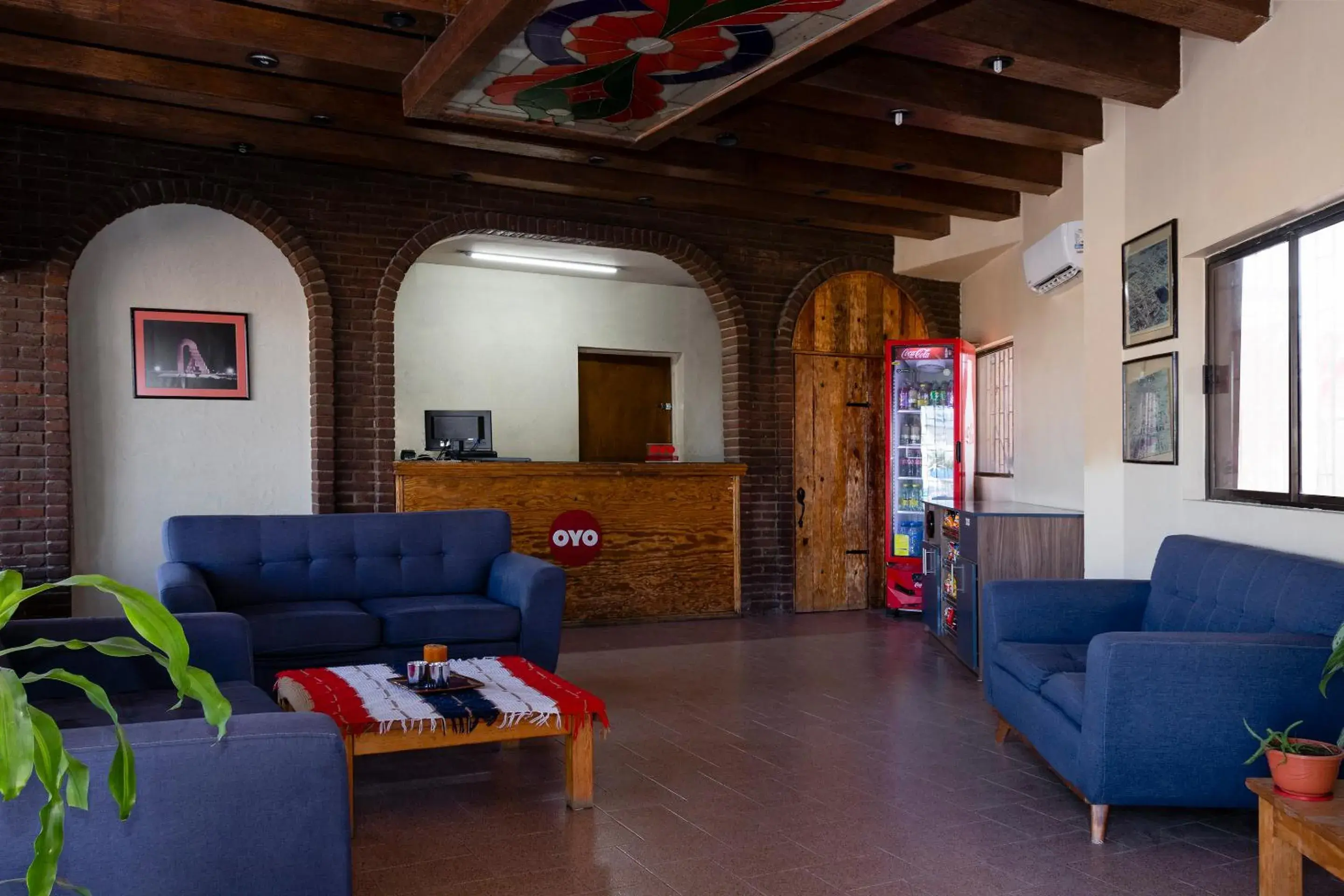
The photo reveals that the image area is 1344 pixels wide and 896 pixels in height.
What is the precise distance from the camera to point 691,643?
6781 mm

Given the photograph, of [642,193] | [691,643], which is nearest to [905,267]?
[642,193]

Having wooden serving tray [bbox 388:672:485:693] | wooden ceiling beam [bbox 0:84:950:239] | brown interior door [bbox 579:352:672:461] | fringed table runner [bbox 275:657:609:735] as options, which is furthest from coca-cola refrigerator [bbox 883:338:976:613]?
wooden serving tray [bbox 388:672:485:693]

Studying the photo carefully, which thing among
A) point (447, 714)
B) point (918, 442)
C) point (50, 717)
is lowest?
point (447, 714)

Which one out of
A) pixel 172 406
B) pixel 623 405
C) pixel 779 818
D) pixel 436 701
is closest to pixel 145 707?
pixel 436 701

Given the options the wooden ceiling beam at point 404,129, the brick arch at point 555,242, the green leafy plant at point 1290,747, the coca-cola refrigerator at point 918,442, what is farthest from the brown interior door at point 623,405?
the green leafy plant at point 1290,747

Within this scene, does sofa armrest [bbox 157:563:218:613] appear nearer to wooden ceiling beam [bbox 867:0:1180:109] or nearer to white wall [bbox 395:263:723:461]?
wooden ceiling beam [bbox 867:0:1180:109]

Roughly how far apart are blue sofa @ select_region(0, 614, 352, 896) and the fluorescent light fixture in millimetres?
7293

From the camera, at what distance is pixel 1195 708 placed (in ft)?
10.4

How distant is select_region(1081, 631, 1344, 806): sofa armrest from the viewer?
3127 mm

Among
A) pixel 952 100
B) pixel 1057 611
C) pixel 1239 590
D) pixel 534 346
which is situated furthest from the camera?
pixel 534 346

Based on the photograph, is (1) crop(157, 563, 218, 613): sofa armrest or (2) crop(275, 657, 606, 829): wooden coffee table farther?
(1) crop(157, 563, 218, 613): sofa armrest

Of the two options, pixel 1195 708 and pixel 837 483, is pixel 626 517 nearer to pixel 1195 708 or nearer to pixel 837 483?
pixel 837 483

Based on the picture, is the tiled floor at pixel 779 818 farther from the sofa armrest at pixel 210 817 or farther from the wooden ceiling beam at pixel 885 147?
the wooden ceiling beam at pixel 885 147

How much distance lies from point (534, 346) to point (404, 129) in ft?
14.1
